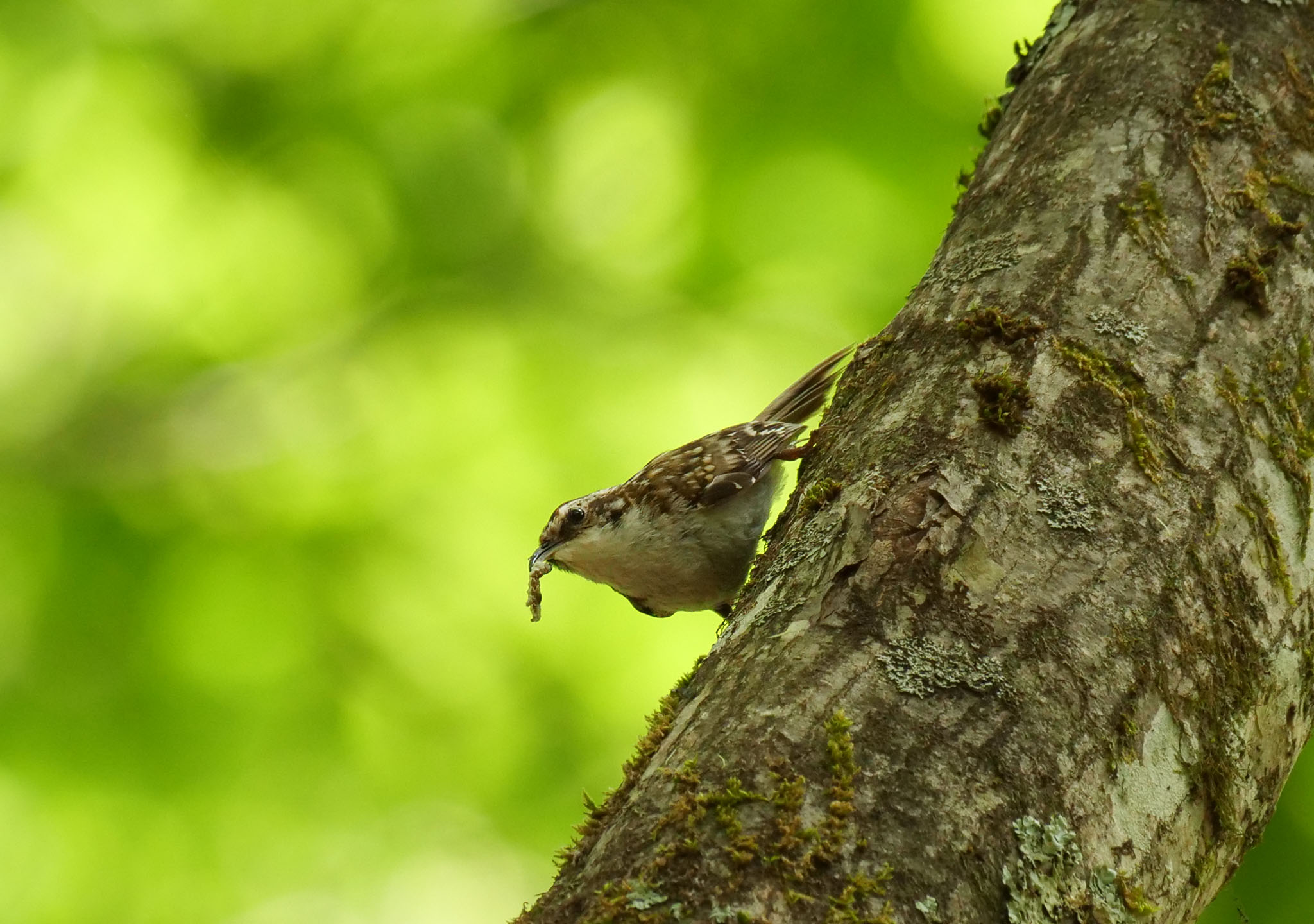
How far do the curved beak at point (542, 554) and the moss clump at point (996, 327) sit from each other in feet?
8.90

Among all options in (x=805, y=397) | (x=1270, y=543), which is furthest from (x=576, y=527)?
(x=1270, y=543)

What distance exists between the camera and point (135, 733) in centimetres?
566

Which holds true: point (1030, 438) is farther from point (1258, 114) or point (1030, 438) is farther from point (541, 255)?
point (541, 255)

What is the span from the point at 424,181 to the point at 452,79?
63 centimetres

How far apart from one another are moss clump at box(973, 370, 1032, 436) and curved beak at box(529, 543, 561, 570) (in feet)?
9.26

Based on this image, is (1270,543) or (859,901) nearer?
(859,901)

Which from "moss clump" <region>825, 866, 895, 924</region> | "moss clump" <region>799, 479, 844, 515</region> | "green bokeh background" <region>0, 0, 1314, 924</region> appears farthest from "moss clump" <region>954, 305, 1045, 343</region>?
"green bokeh background" <region>0, 0, 1314, 924</region>

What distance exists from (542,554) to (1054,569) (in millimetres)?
3085

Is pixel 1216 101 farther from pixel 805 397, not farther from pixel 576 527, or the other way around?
pixel 576 527

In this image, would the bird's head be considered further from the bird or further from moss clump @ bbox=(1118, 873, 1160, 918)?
moss clump @ bbox=(1118, 873, 1160, 918)

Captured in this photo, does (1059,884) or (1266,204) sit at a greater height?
(1266,204)

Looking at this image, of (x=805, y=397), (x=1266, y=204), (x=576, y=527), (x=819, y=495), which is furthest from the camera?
(x=805, y=397)

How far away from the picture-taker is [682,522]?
15.5 feet

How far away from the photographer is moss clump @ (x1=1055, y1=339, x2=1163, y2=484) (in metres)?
2.21
